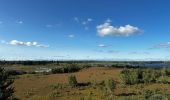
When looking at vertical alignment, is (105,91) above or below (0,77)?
below

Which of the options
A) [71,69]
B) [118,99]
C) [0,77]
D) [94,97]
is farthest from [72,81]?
[71,69]

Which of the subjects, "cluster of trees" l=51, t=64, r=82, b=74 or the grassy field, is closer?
the grassy field

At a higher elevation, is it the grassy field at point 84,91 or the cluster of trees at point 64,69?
the cluster of trees at point 64,69

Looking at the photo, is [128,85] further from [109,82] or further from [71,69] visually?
[71,69]

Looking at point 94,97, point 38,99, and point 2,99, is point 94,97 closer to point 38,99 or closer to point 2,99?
point 38,99

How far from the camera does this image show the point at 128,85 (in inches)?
2100

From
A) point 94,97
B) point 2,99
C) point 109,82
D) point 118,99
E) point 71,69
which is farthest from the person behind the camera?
point 71,69

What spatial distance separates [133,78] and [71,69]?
4498cm

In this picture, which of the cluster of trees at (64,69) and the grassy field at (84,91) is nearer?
the grassy field at (84,91)

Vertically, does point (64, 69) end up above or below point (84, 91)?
above

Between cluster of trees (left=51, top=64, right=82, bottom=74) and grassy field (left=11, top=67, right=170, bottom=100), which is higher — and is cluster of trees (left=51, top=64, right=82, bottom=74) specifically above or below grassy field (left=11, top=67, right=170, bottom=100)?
above

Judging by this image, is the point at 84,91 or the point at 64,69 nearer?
the point at 84,91

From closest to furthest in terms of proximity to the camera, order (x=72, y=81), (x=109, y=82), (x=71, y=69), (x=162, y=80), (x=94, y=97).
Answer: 1. (x=94, y=97)
2. (x=109, y=82)
3. (x=72, y=81)
4. (x=162, y=80)
5. (x=71, y=69)

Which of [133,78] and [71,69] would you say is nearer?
[133,78]
